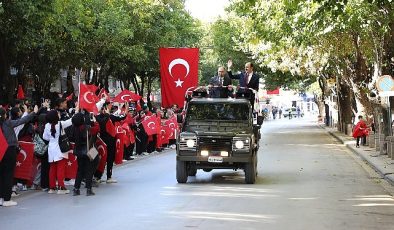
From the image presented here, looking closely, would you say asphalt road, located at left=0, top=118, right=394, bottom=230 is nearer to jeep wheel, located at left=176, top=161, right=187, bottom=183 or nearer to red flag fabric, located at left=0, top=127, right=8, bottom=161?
jeep wheel, located at left=176, top=161, right=187, bottom=183

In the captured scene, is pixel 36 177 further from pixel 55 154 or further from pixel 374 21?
pixel 374 21

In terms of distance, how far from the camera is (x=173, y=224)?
10055mm

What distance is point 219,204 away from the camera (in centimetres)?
1227

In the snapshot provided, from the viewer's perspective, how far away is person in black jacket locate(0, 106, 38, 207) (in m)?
12.0

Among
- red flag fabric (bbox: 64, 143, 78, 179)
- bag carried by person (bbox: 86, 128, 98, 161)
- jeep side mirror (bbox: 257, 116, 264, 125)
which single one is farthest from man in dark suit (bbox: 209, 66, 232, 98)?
bag carried by person (bbox: 86, 128, 98, 161)

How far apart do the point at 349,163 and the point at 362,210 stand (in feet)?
37.6

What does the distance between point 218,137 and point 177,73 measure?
10.00 metres

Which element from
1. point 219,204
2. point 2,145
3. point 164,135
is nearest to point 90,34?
point 164,135

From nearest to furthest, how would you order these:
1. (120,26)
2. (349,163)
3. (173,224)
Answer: (173,224), (349,163), (120,26)

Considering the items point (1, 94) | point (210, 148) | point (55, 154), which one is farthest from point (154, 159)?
point (55, 154)

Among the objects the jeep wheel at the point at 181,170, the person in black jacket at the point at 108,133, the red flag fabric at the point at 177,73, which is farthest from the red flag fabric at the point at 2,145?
the red flag fabric at the point at 177,73

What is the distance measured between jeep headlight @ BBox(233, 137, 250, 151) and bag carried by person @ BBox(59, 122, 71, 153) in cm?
388

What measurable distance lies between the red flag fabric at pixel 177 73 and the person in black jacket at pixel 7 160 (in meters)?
12.6

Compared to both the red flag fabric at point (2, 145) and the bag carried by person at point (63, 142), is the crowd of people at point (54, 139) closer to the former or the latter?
the bag carried by person at point (63, 142)
